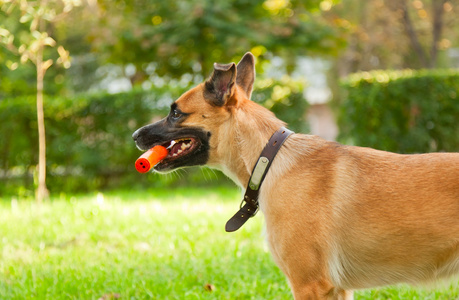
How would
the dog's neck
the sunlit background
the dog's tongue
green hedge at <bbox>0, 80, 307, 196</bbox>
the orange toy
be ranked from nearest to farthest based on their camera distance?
the dog's neck < the orange toy < the dog's tongue < the sunlit background < green hedge at <bbox>0, 80, 307, 196</bbox>

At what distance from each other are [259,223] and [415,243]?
409cm

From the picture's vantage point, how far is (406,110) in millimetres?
10062

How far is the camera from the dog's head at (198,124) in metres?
3.42

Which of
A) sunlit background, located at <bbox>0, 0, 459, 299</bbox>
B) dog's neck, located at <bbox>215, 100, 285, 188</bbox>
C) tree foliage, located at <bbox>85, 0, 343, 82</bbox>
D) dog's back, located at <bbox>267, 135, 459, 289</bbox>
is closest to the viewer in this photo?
dog's back, located at <bbox>267, 135, 459, 289</bbox>

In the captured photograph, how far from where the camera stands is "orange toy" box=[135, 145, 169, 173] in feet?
11.4

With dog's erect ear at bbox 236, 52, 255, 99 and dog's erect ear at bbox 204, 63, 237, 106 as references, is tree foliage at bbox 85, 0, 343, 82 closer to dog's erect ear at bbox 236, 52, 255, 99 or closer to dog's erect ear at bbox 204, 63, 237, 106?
dog's erect ear at bbox 236, 52, 255, 99

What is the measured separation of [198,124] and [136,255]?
2574 millimetres

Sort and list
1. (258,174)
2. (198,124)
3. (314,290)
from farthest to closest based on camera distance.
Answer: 1. (198,124)
2. (258,174)
3. (314,290)

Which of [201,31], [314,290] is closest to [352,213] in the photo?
[314,290]

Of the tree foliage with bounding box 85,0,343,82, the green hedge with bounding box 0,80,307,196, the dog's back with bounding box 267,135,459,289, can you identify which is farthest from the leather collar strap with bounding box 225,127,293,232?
the tree foliage with bounding box 85,0,343,82

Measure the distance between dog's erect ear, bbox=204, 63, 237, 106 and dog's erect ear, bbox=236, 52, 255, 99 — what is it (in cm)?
44

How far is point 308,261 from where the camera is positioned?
2.88 metres

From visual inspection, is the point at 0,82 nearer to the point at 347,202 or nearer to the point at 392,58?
the point at 347,202

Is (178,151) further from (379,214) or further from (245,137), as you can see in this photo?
(379,214)
